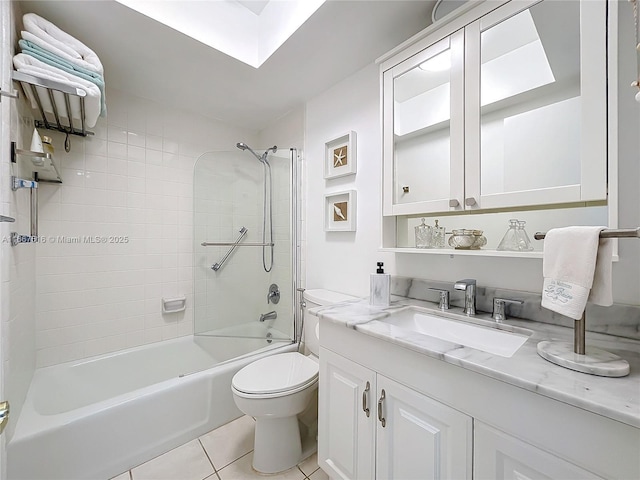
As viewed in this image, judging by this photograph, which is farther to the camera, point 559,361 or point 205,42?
point 205,42

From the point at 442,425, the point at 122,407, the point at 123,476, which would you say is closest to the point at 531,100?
the point at 442,425

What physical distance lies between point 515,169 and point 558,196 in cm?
18

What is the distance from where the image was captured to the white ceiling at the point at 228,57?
1260 mm

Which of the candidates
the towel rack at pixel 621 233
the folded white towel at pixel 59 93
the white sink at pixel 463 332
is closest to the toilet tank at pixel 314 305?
the white sink at pixel 463 332

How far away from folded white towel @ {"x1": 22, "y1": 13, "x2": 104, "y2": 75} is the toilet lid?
5.64ft

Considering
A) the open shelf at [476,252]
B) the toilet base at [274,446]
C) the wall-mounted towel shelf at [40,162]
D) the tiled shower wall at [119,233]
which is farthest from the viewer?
the tiled shower wall at [119,233]

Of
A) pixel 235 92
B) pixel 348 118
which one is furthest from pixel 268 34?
pixel 348 118

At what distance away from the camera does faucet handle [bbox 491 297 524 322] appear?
→ 42.3 inches

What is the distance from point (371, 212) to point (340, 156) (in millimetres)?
455

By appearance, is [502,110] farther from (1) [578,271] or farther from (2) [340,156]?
(2) [340,156]

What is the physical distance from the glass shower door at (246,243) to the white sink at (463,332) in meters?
1.04

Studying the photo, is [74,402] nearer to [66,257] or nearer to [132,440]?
[132,440]

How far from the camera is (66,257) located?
5.87 feet

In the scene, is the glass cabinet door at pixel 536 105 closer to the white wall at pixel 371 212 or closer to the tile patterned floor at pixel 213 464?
the white wall at pixel 371 212
